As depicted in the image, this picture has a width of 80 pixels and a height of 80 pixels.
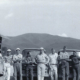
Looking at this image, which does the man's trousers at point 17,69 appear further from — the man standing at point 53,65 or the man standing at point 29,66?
the man standing at point 53,65

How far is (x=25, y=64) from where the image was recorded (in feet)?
63.7

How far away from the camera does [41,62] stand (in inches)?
748

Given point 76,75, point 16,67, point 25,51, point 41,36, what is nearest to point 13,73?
point 16,67

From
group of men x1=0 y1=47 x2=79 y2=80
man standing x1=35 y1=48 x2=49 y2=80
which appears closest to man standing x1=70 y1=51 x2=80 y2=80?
group of men x1=0 y1=47 x2=79 y2=80

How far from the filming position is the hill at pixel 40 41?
28.9 metres

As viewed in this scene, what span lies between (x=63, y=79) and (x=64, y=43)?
36.2 feet

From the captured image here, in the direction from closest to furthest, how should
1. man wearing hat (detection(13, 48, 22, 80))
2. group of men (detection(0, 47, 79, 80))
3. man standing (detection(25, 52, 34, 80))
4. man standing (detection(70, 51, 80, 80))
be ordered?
man standing (detection(70, 51, 80, 80)) < group of men (detection(0, 47, 79, 80)) < man standing (detection(25, 52, 34, 80)) < man wearing hat (detection(13, 48, 22, 80))

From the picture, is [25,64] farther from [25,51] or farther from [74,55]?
[74,55]

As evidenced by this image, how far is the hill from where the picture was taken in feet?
94.8

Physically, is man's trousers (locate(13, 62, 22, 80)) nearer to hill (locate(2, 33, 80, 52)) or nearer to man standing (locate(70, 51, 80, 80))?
man standing (locate(70, 51, 80, 80))

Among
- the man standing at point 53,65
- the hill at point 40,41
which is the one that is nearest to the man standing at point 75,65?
the man standing at point 53,65

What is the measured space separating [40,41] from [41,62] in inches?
394

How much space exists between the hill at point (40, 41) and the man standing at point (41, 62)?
9.06 meters

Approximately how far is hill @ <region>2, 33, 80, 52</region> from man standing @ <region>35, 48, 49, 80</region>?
9.06m
